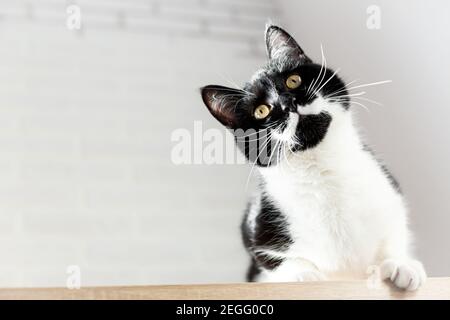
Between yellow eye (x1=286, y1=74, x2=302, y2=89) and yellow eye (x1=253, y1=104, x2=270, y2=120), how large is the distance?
0.17 feet

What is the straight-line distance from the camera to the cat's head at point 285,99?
863mm

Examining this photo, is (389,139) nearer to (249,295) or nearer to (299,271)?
(299,271)

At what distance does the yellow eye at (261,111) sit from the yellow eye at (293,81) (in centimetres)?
5

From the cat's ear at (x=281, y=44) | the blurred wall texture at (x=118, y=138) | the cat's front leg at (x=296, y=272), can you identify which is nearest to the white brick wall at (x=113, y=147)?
the blurred wall texture at (x=118, y=138)

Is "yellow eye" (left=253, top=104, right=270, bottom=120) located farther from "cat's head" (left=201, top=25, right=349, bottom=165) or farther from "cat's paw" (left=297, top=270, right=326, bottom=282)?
"cat's paw" (left=297, top=270, right=326, bottom=282)

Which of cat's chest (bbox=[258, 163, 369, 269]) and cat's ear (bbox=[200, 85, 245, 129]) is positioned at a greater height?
cat's ear (bbox=[200, 85, 245, 129])

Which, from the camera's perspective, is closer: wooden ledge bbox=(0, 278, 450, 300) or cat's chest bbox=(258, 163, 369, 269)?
wooden ledge bbox=(0, 278, 450, 300)

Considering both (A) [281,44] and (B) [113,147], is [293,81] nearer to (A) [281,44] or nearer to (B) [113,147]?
(A) [281,44]

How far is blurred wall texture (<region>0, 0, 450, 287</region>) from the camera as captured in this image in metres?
1.89

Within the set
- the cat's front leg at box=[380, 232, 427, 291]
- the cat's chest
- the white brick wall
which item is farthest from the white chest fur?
the white brick wall

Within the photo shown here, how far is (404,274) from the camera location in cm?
70

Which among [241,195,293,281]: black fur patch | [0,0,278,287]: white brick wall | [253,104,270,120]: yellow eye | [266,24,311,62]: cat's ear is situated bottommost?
[241,195,293,281]: black fur patch

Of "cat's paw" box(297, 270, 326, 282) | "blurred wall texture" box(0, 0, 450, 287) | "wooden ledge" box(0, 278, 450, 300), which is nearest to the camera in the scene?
"wooden ledge" box(0, 278, 450, 300)
